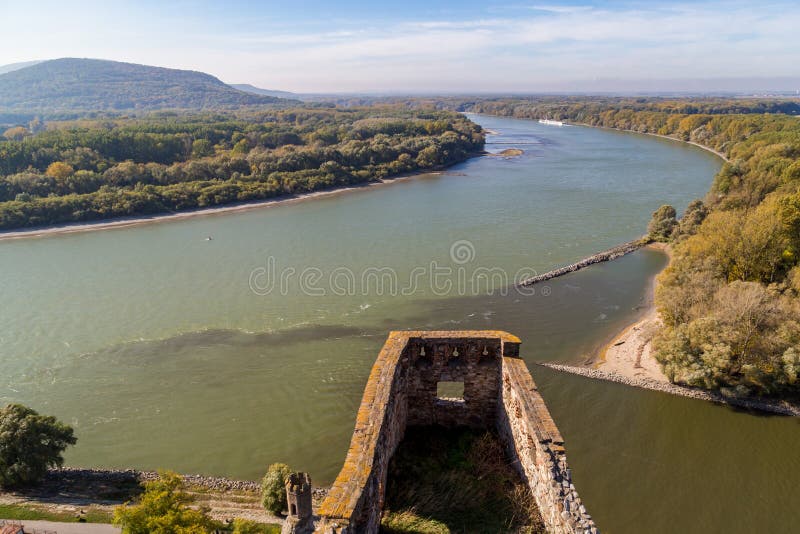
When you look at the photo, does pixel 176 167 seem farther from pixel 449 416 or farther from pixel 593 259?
pixel 449 416

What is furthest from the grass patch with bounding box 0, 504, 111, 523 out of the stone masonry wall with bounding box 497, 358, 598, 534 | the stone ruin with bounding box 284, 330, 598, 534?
the stone masonry wall with bounding box 497, 358, 598, 534

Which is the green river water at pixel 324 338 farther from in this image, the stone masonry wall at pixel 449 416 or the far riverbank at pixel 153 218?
the stone masonry wall at pixel 449 416

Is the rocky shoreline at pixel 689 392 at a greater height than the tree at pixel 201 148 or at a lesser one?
lesser

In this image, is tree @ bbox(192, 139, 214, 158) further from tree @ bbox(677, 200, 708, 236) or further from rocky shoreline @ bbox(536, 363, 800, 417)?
rocky shoreline @ bbox(536, 363, 800, 417)

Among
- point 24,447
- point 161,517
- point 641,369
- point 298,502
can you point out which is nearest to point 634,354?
point 641,369

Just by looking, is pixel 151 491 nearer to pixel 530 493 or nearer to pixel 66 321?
pixel 530 493

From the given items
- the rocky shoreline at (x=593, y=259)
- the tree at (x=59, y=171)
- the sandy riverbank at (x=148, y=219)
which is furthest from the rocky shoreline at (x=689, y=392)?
the tree at (x=59, y=171)
